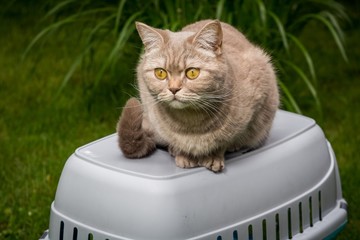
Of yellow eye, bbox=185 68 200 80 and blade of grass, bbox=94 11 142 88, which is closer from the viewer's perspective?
yellow eye, bbox=185 68 200 80

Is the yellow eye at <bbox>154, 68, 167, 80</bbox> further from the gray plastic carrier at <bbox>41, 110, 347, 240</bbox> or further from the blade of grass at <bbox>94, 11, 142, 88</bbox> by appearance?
the blade of grass at <bbox>94, 11, 142, 88</bbox>

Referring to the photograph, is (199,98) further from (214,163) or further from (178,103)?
(214,163)

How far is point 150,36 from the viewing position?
188 cm

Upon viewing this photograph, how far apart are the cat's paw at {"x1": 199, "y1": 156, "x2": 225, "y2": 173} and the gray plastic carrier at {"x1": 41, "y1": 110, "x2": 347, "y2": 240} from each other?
0.07ft

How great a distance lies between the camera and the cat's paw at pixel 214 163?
191 cm

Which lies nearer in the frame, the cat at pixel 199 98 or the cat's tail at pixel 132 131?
the cat at pixel 199 98

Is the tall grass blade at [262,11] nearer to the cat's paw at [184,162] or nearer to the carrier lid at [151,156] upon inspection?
the carrier lid at [151,156]

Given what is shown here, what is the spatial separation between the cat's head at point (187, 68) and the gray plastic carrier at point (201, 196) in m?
0.20

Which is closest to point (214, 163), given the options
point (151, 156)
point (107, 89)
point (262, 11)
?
point (151, 156)

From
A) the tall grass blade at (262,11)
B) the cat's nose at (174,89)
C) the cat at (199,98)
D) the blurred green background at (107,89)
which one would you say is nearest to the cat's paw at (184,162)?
the cat at (199,98)

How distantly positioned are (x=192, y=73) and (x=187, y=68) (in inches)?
0.7

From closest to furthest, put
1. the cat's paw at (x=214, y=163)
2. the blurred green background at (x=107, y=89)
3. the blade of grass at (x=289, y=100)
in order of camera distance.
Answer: the cat's paw at (x=214, y=163), the blurred green background at (x=107, y=89), the blade of grass at (x=289, y=100)

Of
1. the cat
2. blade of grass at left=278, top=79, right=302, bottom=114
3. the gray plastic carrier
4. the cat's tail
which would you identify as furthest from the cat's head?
blade of grass at left=278, top=79, right=302, bottom=114

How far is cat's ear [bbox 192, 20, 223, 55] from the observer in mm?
1807
